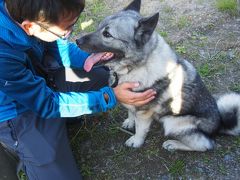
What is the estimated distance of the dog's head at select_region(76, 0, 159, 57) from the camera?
7.78 ft

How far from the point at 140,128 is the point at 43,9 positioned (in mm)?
1254

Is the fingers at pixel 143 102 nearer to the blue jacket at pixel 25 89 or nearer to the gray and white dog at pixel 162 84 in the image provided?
the gray and white dog at pixel 162 84

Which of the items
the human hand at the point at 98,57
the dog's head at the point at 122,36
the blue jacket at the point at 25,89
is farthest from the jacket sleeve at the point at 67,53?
the dog's head at the point at 122,36

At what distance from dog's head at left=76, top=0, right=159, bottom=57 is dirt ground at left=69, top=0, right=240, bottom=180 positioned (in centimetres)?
88

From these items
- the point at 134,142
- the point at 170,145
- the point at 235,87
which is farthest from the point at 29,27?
the point at 235,87

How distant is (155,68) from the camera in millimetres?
2523

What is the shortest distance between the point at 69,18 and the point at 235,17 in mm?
2634

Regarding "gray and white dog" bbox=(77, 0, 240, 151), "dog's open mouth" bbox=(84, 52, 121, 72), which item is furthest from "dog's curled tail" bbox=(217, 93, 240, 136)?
"dog's open mouth" bbox=(84, 52, 121, 72)

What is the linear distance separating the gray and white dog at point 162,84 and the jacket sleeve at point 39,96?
0.28 metres

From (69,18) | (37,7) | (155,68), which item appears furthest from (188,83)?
(37,7)

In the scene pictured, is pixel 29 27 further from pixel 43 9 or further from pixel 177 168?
pixel 177 168

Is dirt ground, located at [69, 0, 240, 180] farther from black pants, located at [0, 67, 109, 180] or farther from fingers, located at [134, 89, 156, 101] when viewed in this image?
fingers, located at [134, 89, 156, 101]

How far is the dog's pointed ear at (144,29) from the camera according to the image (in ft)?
7.51

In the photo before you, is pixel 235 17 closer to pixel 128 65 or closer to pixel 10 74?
pixel 128 65
